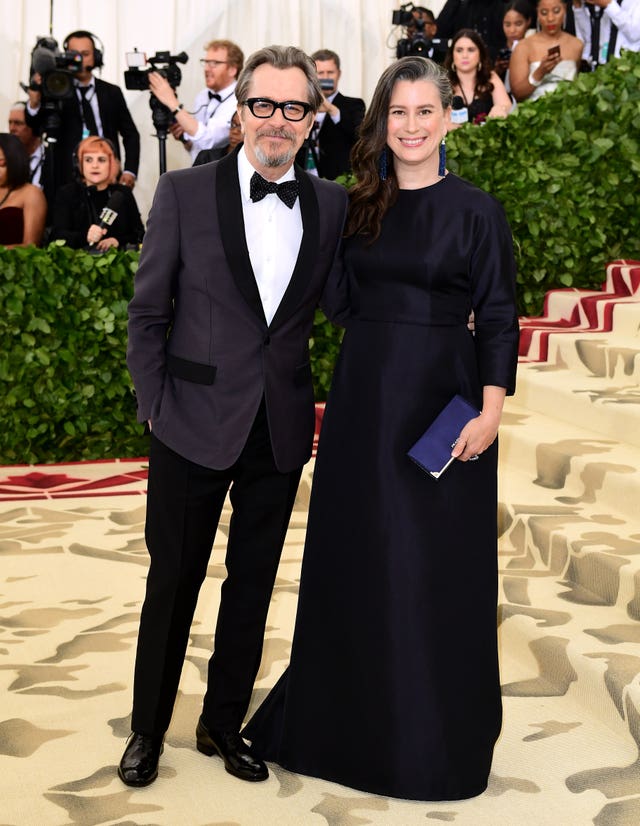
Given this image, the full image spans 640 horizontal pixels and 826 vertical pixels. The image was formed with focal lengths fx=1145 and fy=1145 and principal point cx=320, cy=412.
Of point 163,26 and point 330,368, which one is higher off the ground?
point 163,26

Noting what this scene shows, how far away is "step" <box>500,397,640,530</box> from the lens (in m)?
4.40

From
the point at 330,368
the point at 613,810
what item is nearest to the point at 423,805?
the point at 613,810

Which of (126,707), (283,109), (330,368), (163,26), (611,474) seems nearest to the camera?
(283,109)

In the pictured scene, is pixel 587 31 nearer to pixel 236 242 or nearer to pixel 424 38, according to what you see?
pixel 424 38

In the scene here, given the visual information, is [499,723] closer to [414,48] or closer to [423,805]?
[423,805]

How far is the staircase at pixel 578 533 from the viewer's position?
323 cm

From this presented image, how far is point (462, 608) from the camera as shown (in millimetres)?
2777

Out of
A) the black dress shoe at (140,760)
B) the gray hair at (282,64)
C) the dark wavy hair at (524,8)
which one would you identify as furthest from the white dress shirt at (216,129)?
the black dress shoe at (140,760)

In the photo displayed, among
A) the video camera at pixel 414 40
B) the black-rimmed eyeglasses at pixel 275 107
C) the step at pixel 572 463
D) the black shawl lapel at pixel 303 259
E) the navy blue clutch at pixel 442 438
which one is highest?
the video camera at pixel 414 40

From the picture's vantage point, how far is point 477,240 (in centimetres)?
271

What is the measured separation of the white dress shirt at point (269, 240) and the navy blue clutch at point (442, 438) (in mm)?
462

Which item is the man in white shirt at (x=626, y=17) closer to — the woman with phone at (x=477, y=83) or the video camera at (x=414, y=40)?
the woman with phone at (x=477, y=83)

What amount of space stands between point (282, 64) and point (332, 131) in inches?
209

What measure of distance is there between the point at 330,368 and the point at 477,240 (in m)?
3.76
